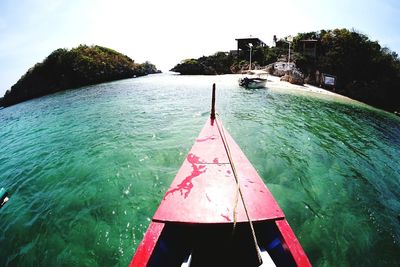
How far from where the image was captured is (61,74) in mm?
49031

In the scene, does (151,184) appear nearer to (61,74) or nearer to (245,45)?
(61,74)

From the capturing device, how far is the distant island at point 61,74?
1826 inches

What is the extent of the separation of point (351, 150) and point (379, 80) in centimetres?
3102

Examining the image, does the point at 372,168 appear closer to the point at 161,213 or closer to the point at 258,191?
the point at 258,191

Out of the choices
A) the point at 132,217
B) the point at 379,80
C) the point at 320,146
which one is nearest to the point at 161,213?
the point at 132,217

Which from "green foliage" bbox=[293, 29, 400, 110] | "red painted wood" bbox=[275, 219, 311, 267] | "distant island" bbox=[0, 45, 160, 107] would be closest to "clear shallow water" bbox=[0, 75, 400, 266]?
"red painted wood" bbox=[275, 219, 311, 267]

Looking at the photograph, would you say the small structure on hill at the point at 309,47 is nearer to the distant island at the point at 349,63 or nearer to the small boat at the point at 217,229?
the distant island at the point at 349,63

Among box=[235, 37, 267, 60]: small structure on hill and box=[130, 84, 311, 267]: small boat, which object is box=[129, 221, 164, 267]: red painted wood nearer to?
box=[130, 84, 311, 267]: small boat

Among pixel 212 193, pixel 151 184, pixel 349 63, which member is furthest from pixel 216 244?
pixel 349 63

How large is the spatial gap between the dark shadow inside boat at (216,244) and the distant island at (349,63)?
36.0m

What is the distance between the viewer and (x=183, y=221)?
328 centimetres

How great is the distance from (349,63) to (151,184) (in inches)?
1673

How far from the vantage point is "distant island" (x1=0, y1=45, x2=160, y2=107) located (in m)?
46.4

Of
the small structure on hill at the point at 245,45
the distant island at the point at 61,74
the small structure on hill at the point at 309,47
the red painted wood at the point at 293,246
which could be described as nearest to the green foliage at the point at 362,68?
the small structure on hill at the point at 309,47
